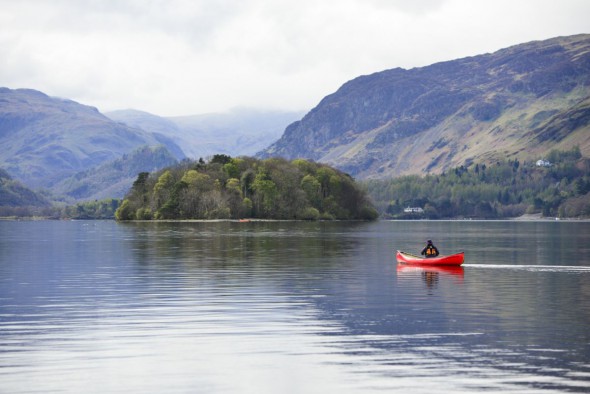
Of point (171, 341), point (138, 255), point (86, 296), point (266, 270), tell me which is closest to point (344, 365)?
point (171, 341)

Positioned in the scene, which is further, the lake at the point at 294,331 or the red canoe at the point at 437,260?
the red canoe at the point at 437,260

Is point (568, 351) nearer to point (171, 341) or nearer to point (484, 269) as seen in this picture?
point (171, 341)

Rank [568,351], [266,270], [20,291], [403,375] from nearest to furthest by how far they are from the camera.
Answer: [403,375], [568,351], [20,291], [266,270]

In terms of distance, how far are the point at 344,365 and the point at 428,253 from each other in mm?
62792

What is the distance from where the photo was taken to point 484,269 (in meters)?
93.1

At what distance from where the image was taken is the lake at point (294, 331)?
112 feet

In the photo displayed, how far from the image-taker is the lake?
34156 millimetres

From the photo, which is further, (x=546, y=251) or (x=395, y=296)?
(x=546, y=251)

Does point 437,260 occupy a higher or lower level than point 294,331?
higher

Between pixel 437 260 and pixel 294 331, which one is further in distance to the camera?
pixel 437 260

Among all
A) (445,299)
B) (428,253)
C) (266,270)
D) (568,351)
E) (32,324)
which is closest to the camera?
(568,351)

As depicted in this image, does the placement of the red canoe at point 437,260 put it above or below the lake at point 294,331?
above

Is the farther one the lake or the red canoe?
the red canoe

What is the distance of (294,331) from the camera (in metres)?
46.4
